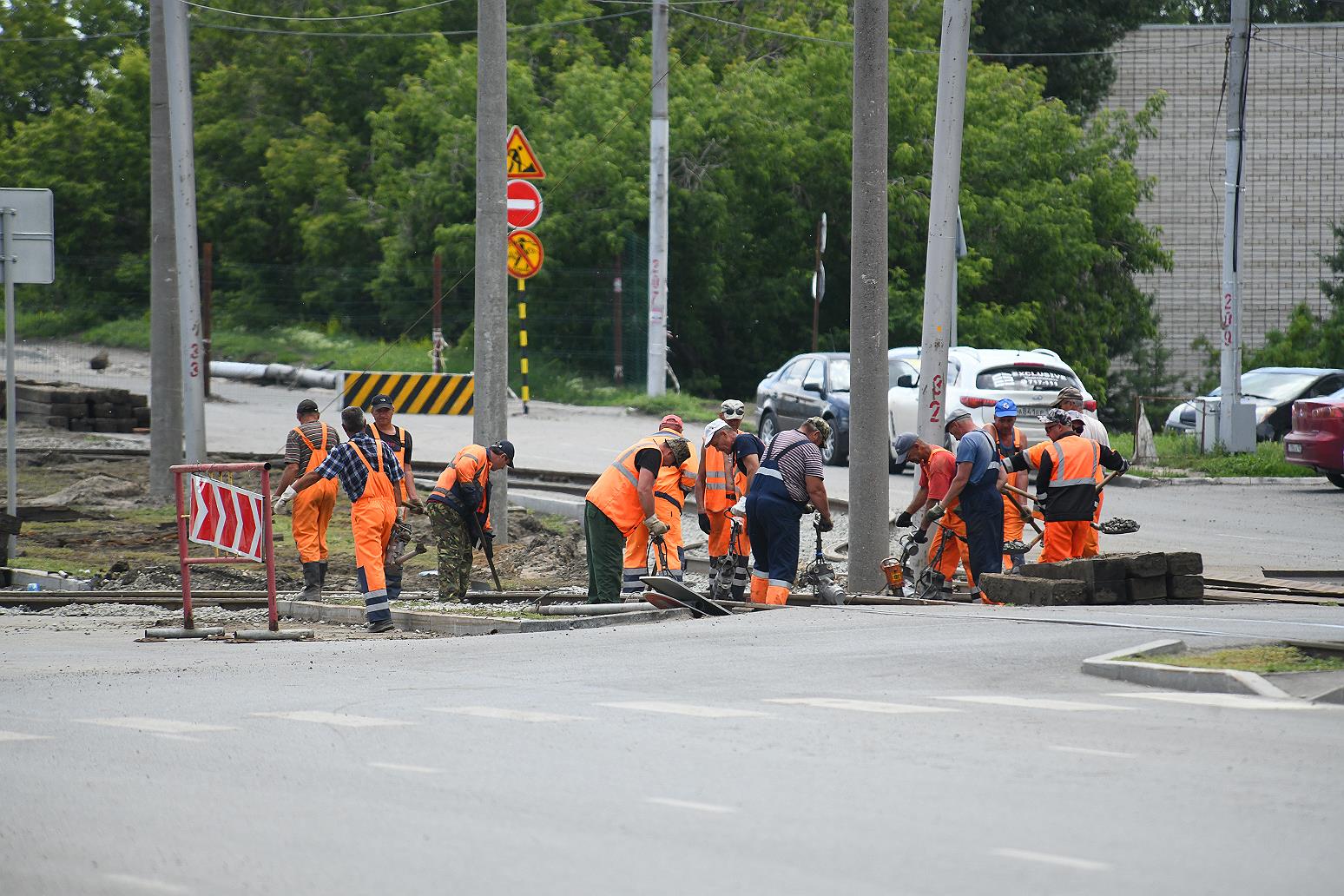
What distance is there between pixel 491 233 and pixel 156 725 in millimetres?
9212

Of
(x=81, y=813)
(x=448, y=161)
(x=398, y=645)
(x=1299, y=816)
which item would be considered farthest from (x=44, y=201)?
(x=448, y=161)

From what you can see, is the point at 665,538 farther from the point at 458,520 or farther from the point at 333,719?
the point at 333,719

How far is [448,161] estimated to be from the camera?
37.6 metres

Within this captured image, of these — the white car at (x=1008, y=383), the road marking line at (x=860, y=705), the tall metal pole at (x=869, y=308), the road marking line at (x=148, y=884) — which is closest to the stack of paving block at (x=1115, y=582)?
A: the tall metal pole at (x=869, y=308)

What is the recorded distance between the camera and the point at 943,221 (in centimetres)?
1511

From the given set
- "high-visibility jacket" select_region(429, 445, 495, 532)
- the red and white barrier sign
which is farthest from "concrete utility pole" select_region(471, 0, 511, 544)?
the red and white barrier sign

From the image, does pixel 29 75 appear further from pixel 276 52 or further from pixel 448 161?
pixel 448 161

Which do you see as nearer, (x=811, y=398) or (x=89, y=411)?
(x=811, y=398)

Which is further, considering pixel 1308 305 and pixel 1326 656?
pixel 1308 305

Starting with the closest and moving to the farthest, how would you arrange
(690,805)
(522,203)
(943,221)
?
1. (690,805)
2. (943,221)
3. (522,203)

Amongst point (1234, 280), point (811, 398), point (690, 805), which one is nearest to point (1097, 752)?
point (690, 805)

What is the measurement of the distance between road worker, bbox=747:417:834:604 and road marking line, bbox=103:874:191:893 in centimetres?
847

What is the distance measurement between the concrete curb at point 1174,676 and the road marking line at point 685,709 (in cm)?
197

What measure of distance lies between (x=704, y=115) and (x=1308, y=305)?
17262 millimetres
